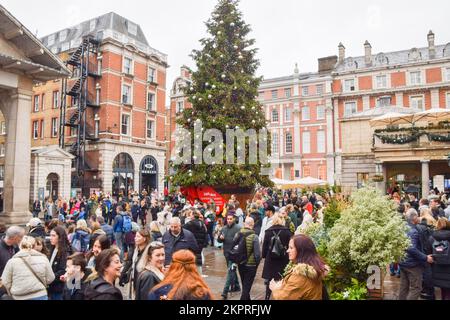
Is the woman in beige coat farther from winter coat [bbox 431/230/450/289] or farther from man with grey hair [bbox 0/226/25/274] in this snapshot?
winter coat [bbox 431/230/450/289]

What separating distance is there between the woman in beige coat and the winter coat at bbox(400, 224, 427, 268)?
5.93 metres

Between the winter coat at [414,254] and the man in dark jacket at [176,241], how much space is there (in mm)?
3909

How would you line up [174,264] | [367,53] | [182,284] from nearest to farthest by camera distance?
[182,284] → [174,264] → [367,53]

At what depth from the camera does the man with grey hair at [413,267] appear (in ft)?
20.9

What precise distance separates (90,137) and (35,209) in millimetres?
12011

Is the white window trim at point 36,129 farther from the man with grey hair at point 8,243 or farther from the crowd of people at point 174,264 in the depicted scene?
the man with grey hair at point 8,243

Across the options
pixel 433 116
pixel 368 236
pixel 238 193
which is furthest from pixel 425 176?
pixel 368 236

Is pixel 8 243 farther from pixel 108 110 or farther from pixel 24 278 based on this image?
pixel 108 110

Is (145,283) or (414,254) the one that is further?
(414,254)

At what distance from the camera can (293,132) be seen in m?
52.7

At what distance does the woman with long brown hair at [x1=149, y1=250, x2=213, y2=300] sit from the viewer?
3254 mm

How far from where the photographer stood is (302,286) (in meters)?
3.49

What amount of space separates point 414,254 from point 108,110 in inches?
1344
